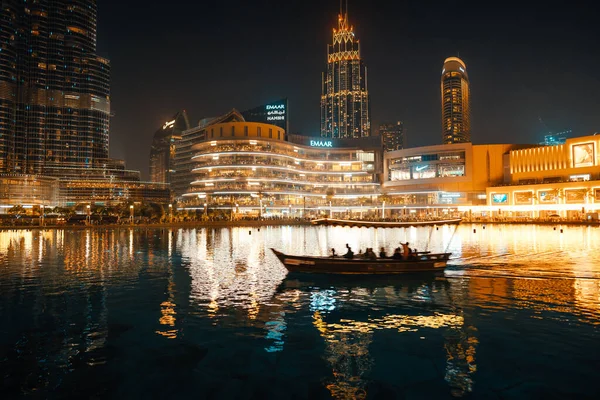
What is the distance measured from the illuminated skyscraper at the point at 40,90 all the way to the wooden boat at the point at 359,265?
636ft

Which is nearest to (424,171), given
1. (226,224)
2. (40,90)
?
(226,224)

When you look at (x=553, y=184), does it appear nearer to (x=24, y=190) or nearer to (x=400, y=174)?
(x=400, y=174)

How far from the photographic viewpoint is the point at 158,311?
2053 centimetres

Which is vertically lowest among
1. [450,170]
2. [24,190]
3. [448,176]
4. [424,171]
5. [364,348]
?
[364,348]

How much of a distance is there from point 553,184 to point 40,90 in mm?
211787

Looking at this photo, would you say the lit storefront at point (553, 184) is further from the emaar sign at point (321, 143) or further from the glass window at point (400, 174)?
the emaar sign at point (321, 143)

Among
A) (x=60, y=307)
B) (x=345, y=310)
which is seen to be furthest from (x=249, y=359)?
(x=60, y=307)

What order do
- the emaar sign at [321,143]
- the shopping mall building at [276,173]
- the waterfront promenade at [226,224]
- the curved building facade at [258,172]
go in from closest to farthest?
the waterfront promenade at [226,224], the curved building facade at [258,172], the shopping mall building at [276,173], the emaar sign at [321,143]

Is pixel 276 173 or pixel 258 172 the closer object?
pixel 258 172

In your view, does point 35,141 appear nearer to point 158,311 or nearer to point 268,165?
point 268,165

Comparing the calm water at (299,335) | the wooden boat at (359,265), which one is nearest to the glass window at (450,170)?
the calm water at (299,335)

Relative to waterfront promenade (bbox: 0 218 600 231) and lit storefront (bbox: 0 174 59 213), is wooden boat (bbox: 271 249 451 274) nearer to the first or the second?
waterfront promenade (bbox: 0 218 600 231)

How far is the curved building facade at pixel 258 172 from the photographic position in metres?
140

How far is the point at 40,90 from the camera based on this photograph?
19175cm
